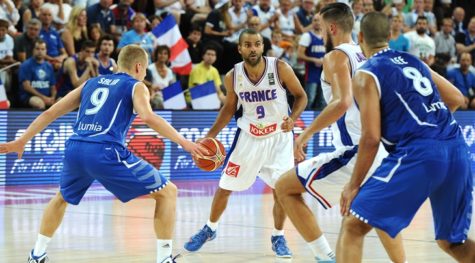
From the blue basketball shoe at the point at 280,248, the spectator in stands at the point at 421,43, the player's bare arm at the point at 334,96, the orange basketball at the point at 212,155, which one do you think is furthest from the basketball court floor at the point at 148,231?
the spectator in stands at the point at 421,43

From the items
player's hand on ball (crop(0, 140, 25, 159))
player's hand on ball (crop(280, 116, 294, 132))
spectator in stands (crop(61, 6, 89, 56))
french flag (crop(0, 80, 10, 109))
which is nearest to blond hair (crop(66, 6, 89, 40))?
spectator in stands (crop(61, 6, 89, 56))

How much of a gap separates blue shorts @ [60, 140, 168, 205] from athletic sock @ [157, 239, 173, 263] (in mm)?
411

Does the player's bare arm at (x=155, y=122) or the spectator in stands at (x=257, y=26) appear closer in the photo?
the player's bare arm at (x=155, y=122)

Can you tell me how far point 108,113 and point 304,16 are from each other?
12.0 metres

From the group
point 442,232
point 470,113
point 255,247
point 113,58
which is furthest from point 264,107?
point 470,113

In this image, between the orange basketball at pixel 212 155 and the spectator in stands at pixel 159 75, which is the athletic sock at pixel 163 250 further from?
the spectator in stands at pixel 159 75

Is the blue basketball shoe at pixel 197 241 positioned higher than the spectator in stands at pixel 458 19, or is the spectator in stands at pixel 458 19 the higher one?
the blue basketball shoe at pixel 197 241

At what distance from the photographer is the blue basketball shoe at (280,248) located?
8148 millimetres

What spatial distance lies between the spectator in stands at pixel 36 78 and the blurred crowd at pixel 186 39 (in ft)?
0.05

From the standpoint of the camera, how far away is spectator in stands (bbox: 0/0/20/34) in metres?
15.2

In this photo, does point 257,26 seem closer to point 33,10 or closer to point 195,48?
point 195,48

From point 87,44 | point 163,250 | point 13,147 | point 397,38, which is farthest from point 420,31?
point 13,147

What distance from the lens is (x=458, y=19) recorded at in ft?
67.4

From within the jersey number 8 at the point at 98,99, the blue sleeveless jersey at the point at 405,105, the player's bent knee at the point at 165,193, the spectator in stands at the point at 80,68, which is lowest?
the spectator in stands at the point at 80,68
